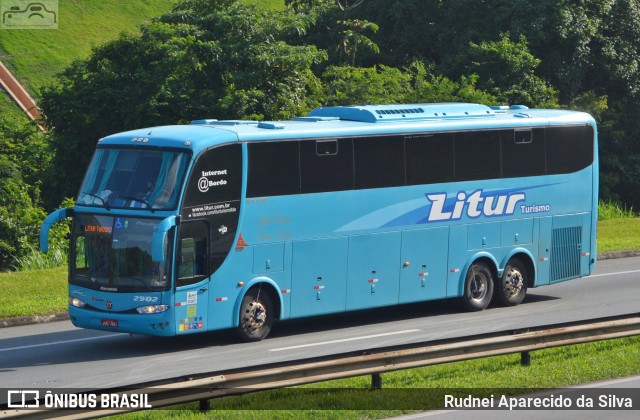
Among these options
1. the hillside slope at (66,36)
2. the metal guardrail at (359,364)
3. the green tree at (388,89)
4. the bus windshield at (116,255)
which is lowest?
the metal guardrail at (359,364)

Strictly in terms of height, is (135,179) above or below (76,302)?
above

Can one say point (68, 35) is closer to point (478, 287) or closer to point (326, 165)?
point (478, 287)

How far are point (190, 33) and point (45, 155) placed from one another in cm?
888

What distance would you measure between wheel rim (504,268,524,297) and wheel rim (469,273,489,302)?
52 cm

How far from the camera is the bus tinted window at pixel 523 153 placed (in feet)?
71.8

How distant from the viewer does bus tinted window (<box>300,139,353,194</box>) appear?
62.2 feet

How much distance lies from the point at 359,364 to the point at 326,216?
6.62 meters

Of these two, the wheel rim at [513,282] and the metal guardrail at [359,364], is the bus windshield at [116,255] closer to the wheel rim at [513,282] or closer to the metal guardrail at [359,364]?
the metal guardrail at [359,364]

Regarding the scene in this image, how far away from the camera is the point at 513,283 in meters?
22.3

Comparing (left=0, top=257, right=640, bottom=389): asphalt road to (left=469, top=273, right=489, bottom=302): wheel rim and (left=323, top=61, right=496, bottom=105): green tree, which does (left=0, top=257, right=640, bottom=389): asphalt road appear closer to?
(left=469, top=273, right=489, bottom=302): wheel rim

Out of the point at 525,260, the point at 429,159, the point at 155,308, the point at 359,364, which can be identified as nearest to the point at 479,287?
the point at 525,260

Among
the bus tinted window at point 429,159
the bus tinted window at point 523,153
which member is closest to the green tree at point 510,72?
the bus tinted window at point 523,153

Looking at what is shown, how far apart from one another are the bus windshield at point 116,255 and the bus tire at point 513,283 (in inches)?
303

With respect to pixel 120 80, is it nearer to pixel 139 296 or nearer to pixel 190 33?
pixel 190 33
